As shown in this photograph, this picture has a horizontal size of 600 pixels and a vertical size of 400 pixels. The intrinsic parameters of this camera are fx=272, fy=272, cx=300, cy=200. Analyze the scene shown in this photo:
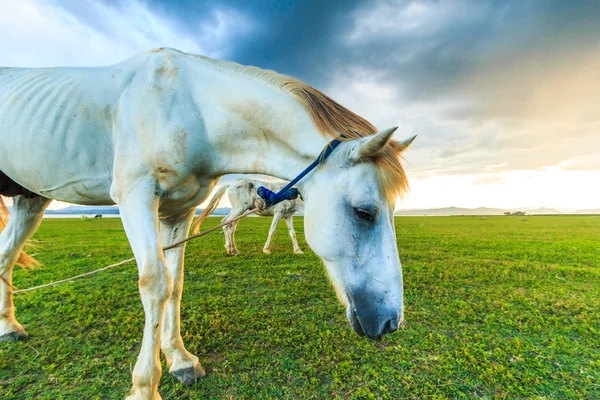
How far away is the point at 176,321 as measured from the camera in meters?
2.32

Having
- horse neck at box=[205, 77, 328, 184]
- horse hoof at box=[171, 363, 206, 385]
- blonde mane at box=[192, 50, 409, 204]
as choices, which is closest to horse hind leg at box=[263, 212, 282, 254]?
horse hoof at box=[171, 363, 206, 385]

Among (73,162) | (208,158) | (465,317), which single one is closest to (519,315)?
(465,317)

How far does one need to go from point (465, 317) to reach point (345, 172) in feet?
9.94

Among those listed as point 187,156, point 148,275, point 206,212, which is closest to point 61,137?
point 187,156

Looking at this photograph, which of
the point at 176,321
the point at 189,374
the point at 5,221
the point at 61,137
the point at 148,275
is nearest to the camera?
the point at 148,275

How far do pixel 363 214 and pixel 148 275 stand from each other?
52.8 inches

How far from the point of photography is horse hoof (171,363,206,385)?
6.96 feet

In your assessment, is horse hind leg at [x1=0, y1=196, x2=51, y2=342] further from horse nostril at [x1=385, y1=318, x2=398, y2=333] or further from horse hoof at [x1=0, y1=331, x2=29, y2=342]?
horse nostril at [x1=385, y1=318, x2=398, y2=333]

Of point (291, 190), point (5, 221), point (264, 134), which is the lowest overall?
point (5, 221)

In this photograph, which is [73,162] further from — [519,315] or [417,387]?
[519,315]

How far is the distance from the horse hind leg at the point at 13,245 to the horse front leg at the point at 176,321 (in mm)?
1770

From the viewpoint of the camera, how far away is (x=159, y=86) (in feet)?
6.05

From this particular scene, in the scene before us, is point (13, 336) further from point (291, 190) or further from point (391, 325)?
point (391, 325)

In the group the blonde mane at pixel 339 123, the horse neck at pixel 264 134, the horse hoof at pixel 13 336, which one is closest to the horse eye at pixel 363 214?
the blonde mane at pixel 339 123
